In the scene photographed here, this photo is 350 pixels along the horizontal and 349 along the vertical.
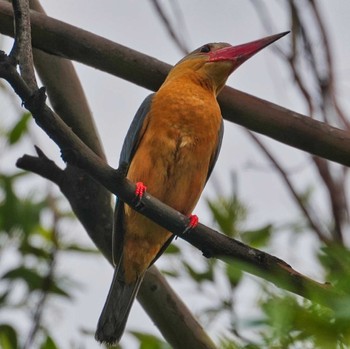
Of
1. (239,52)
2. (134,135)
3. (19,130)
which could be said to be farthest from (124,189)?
(239,52)

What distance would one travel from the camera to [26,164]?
3434mm

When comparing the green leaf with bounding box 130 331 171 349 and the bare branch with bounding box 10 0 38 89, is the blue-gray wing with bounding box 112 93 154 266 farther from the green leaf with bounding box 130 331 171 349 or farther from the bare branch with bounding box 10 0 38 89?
the bare branch with bounding box 10 0 38 89

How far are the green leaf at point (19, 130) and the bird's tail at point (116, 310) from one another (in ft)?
2.83

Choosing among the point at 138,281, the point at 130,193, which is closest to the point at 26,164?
the point at 130,193

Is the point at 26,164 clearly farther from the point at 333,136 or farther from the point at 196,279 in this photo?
the point at 333,136

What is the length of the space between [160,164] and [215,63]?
945mm

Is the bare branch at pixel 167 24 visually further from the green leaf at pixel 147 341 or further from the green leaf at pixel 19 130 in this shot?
the green leaf at pixel 147 341

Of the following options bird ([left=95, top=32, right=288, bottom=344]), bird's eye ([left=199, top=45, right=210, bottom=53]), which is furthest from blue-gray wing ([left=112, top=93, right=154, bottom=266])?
bird's eye ([left=199, top=45, right=210, bottom=53])

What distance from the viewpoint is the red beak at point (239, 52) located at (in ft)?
14.2

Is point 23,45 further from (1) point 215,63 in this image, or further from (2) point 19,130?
(1) point 215,63

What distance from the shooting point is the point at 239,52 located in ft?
15.0

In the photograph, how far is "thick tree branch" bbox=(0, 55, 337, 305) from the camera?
2.56 meters

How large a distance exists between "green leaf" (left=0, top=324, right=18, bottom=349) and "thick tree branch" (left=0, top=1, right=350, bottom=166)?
3.95ft

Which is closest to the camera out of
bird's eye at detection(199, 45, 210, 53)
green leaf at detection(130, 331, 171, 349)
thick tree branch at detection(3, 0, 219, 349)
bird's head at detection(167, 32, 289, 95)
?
green leaf at detection(130, 331, 171, 349)
